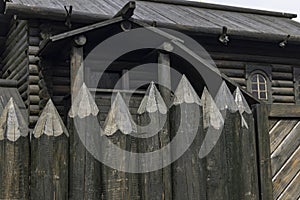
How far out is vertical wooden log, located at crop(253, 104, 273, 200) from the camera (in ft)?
9.71

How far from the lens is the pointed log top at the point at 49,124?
2482mm

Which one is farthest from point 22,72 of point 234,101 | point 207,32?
point 234,101

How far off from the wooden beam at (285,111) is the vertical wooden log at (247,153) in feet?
0.65

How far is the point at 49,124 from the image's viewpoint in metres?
2.50

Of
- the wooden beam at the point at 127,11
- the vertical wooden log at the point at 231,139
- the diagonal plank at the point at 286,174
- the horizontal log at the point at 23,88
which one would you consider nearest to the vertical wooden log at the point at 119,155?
the vertical wooden log at the point at 231,139

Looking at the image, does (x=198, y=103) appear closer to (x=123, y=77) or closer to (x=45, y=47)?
(x=45, y=47)

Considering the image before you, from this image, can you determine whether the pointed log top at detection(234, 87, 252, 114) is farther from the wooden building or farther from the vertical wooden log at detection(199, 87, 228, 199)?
the wooden building

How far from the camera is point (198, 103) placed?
283cm

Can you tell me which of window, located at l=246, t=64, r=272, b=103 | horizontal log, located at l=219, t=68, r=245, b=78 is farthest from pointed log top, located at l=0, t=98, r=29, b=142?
window, located at l=246, t=64, r=272, b=103

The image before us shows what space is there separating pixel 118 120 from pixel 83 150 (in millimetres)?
225

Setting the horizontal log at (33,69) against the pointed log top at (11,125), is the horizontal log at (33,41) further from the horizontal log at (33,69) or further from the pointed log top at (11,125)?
the pointed log top at (11,125)

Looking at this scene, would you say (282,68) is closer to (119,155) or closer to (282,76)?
(282,76)

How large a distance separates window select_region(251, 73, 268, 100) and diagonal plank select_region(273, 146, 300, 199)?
1080 centimetres

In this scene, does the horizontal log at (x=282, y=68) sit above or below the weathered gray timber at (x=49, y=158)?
above
